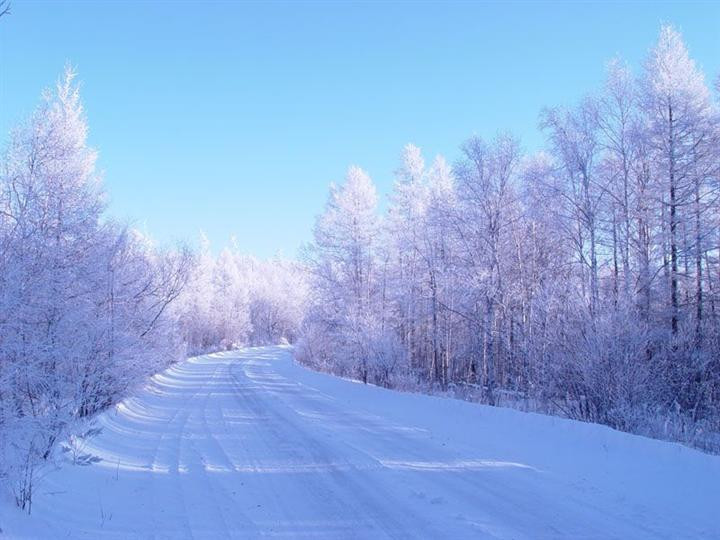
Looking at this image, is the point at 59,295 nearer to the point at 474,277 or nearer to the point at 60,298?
Answer: the point at 60,298

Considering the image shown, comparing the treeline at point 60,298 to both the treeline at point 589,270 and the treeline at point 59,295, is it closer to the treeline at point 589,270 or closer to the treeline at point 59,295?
the treeline at point 59,295

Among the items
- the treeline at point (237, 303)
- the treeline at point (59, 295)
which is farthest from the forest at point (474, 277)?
the treeline at point (237, 303)

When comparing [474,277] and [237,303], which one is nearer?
[474,277]

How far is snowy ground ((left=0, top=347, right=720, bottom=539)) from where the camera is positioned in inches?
212

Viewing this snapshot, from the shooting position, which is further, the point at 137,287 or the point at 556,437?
the point at 137,287

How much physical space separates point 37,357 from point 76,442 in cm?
354

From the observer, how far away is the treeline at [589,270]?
1277cm

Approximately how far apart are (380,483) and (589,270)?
1618 cm

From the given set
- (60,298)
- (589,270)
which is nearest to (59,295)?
(60,298)

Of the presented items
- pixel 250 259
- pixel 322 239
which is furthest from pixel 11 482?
pixel 250 259

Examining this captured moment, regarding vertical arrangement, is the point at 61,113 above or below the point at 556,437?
above

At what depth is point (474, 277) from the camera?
18609mm

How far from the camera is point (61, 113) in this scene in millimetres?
16016

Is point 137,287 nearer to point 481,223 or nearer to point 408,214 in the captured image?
point 481,223
